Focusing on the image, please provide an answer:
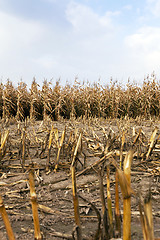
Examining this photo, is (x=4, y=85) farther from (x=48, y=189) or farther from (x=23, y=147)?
(x=48, y=189)

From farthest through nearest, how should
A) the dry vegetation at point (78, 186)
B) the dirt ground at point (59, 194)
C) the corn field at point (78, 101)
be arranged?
the corn field at point (78, 101) → the dirt ground at point (59, 194) → the dry vegetation at point (78, 186)

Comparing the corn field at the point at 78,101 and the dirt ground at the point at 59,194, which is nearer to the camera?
the dirt ground at the point at 59,194

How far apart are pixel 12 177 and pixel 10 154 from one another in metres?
0.47

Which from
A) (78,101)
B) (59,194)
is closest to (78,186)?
(59,194)

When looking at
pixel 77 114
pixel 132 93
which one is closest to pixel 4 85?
pixel 77 114

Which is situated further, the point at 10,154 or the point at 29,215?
the point at 10,154

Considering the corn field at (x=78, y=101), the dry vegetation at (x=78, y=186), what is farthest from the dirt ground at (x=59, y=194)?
the corn field at (x=78, y=101)

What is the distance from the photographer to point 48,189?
1720 mm

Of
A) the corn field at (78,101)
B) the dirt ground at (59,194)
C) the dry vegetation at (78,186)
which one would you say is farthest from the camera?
the corn field at (78,101)

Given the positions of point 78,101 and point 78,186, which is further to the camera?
point 78,101

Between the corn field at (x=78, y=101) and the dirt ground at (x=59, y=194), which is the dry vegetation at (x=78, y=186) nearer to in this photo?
the dirt ground at (x=59, y=194)

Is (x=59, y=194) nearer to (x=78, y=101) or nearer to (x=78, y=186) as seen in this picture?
(x=78, y=186)

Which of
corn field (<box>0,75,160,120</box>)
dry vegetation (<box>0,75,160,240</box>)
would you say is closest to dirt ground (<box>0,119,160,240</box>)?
dry vegetation (<box>0,75,160,240</box>)

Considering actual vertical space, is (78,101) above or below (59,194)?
above
